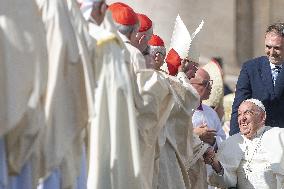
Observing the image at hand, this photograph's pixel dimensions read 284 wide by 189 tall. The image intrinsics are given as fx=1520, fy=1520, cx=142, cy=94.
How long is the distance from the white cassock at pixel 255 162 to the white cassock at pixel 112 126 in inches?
82.4

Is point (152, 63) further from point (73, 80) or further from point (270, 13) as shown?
point (270, 13)

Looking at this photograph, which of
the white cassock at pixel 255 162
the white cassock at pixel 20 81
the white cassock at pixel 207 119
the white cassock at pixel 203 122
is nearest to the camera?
the white cassock at pixel 20 81

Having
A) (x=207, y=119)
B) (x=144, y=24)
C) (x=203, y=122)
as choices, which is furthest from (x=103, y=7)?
(x=207, y=119)

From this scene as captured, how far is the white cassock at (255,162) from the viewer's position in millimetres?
11117

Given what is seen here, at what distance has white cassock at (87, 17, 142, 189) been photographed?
8.79 meters

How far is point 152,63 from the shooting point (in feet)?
34.0

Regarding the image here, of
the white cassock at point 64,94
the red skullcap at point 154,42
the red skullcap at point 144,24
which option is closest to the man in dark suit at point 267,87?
the red skullcap at point 154,42

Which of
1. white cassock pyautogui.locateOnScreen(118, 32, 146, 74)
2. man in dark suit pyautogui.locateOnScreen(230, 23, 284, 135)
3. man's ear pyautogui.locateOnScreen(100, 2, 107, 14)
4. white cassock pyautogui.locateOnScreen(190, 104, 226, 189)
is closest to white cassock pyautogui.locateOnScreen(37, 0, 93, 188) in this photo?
man's ear pyautogui.locateOnScreen(100, 2, 107, 14)

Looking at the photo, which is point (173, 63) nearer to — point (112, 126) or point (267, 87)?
point (267, 87)

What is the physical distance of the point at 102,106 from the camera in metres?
8.95

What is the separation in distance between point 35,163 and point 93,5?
1.28 m

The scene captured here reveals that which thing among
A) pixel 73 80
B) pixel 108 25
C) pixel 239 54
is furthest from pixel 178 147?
pixel 239 54

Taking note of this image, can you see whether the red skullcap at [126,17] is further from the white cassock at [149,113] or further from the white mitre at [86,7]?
the white mitre at [86,7]

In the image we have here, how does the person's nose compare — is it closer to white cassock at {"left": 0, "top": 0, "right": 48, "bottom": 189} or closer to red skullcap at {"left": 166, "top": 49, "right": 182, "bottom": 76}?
red skullcap at {"left": 166, "top": 49, "right": 182, "bottom": 76}
